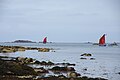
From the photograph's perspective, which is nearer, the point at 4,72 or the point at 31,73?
the point at 4,72

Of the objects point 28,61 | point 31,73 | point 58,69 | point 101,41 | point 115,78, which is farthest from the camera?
point 101,41

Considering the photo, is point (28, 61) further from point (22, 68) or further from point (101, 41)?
point (101, 41)

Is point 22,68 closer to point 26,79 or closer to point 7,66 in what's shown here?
point 7,66

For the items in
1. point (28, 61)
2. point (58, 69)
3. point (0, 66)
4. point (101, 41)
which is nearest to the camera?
point (0, 66)

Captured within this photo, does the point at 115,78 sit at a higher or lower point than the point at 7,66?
lower

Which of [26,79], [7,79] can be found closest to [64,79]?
[26,79]

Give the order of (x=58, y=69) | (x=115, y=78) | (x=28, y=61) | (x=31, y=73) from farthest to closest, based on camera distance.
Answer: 1. (x=28, y=61)
2. (x=58, y=69)
3. (x=115, y=78)
4. (x=31, y=73)

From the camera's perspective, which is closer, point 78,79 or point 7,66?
point 78,79

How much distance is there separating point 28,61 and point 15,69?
665 inches

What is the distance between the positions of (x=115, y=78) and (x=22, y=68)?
1009 centimetres

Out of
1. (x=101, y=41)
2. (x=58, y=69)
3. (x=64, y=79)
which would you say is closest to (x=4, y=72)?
(x=64, y=79)

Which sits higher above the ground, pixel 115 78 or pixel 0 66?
pixel 0 66

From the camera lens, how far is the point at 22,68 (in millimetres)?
28016

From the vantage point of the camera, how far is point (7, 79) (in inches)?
852
